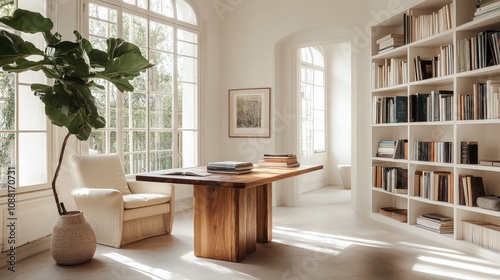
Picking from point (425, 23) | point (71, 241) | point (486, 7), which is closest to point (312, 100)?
point (425, 23)

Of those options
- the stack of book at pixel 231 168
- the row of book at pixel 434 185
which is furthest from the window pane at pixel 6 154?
the row of book at pixel 434 185

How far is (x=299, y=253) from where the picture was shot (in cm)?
400

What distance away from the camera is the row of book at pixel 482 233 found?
3.89 m

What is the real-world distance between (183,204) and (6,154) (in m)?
2.75

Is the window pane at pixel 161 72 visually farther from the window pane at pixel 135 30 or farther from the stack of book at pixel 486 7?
the stack of book at pixel 486 7

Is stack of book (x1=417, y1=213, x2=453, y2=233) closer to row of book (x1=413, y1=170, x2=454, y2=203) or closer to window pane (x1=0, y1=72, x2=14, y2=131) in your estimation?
row of book (x1=413, y1=170, x2=454, y2=203)

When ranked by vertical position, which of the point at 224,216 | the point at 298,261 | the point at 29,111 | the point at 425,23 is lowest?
the point at 298,261

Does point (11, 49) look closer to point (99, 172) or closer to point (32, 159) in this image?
point (32, 159)

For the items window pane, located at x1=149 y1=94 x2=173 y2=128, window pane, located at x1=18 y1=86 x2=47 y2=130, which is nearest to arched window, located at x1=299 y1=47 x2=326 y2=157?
window pane, located at x1=149 y1=94 x2=173 y2=128

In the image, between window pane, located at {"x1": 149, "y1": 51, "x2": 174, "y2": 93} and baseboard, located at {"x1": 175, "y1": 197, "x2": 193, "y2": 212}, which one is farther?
baseboard, located at {"x1": 175, "y1": 197, "x2": 193, "y2": 212}

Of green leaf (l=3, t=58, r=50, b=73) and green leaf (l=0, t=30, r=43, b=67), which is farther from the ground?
green leaf (l=0, t=30, r=43, b=67)

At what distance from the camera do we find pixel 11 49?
3166mm

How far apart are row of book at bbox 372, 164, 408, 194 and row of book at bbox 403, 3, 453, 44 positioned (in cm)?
156

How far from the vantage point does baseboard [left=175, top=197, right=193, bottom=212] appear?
6148 millimetres
